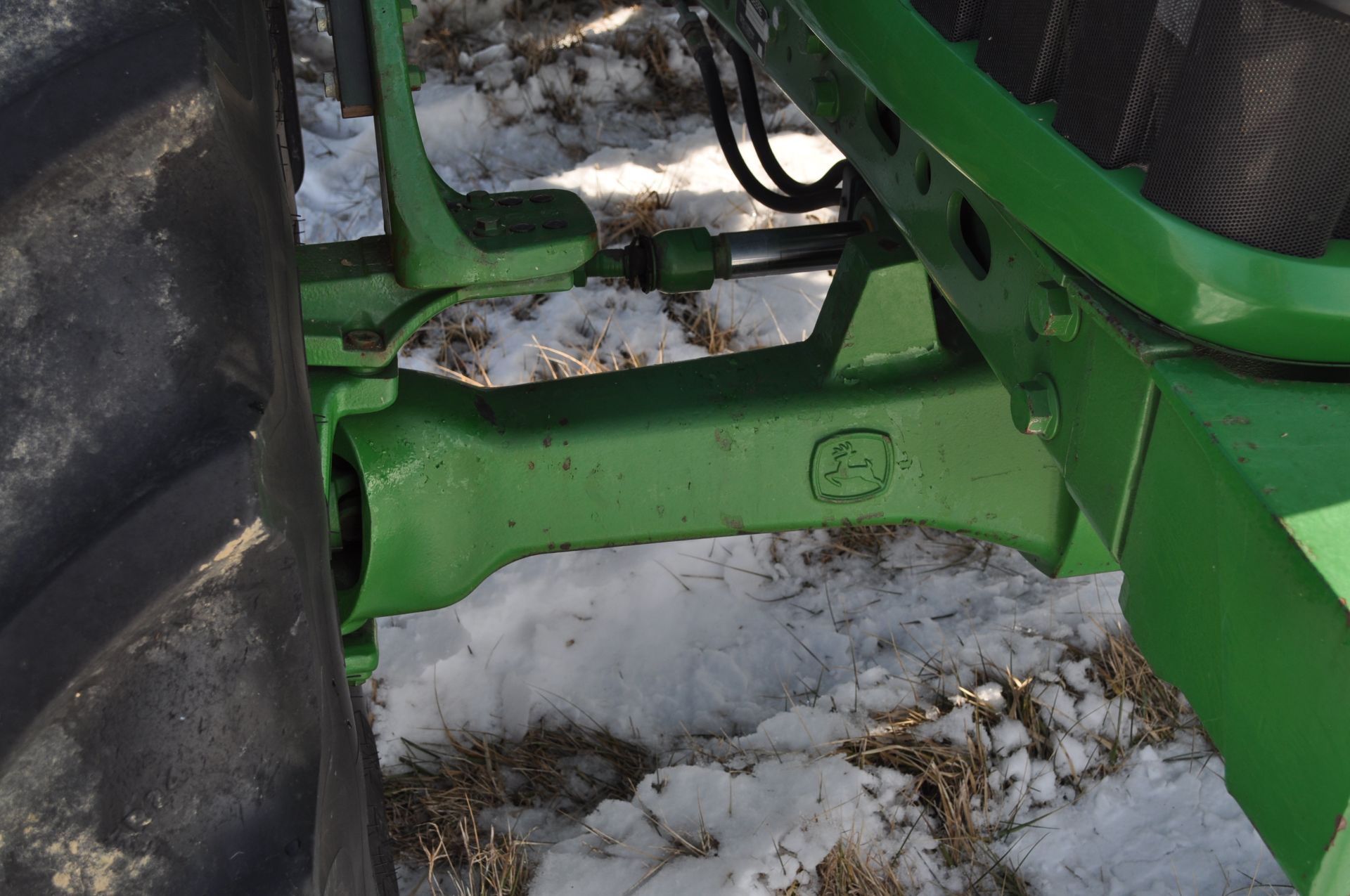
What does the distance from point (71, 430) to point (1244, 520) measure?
1.88 ft

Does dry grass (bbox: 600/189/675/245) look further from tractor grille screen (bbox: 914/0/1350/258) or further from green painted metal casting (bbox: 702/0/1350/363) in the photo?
tractor grille screen (bbox: 914/0/1350/258)

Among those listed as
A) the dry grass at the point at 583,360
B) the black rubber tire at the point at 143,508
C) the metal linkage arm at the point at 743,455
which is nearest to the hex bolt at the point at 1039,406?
the metal linkage arm at the point at 743,455

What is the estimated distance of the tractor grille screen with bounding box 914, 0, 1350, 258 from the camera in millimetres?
574

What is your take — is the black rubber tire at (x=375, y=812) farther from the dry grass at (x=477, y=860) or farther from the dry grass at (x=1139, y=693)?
the dry grass at (x=1139, y=693)

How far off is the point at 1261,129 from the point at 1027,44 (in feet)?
0.56

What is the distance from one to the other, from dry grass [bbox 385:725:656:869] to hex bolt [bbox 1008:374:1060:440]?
75 cm

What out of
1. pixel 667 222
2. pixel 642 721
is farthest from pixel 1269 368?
pixel 667 222

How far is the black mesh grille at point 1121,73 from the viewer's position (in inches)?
24.6

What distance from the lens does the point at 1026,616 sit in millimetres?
1607

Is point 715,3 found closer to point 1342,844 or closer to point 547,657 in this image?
point 547,657

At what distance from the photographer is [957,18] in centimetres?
80

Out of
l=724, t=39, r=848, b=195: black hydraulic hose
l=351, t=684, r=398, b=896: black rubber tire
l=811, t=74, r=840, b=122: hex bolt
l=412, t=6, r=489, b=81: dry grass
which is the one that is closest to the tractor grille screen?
l=811, t=74, r=840, b=122: hex bolt

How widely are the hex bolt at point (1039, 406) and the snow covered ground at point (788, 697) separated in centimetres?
61

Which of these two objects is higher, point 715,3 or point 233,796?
point 715,3
